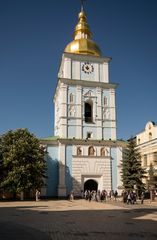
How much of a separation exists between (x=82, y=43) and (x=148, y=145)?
17.0 m

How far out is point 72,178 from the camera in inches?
1506

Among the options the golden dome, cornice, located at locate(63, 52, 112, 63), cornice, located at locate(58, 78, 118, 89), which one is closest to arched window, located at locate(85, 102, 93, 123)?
cornice, located at locate(58, 78, 118, 89)

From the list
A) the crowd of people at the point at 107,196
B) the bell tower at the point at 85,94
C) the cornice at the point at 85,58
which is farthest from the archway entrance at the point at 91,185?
the cornice at the point at 85,58

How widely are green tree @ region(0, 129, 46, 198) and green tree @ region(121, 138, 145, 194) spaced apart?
376 inches

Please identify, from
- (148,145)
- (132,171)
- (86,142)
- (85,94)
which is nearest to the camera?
(132,171)

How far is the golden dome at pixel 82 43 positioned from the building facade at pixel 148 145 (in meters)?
13.0

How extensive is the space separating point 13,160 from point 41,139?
21.4 feet

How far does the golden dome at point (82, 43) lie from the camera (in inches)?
1709

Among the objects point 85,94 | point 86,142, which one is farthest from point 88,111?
point 86,142

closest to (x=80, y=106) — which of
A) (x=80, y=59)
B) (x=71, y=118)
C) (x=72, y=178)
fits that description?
(x=71, y=118)

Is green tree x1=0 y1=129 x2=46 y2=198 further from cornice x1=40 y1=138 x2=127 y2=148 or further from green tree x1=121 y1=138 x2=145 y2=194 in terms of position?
green tree x1=121 y1=138 x2=145 y2=194

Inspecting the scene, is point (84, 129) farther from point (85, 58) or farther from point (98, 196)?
point (85, 58)

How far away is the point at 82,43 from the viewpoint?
43.5 m

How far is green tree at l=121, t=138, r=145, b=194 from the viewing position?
3519 centimetres
